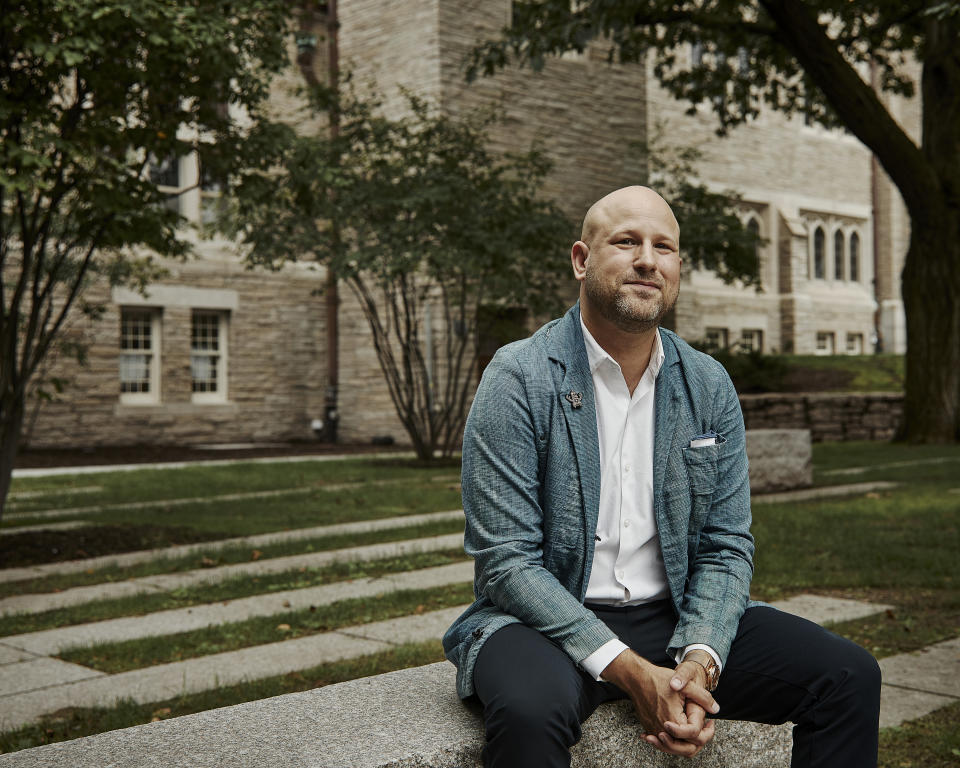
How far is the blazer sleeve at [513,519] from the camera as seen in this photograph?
246cm

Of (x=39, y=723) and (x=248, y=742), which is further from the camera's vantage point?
(x=39, y=723)

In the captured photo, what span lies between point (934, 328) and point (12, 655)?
1395 centimetres

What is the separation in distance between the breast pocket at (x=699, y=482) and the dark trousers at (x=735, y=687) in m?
0.20

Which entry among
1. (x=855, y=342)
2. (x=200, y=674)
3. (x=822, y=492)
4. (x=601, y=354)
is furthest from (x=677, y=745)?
(x=855, y=342)

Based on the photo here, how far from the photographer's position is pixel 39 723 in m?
3.88

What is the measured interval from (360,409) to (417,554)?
14.2 metres

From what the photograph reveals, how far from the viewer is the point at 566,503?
8.48ft

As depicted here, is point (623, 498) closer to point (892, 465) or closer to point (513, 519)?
point (513, 519)

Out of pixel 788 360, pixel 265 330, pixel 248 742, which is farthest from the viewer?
pixel 788 360

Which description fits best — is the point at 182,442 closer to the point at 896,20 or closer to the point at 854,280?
the point at 896,20

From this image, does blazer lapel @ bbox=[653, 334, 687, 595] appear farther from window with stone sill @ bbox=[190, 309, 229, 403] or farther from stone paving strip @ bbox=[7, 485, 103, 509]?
window with stone sill @ bbox=[190, 309, 229, 403]

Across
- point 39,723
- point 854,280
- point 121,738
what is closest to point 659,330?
point 121,738

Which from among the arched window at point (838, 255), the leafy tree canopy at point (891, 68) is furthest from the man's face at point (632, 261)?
the arched window at point (838, 255)

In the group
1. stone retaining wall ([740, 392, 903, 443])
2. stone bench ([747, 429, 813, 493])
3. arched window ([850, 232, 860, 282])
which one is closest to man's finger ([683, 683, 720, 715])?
stone bench ([747, 429, 813, 493])
